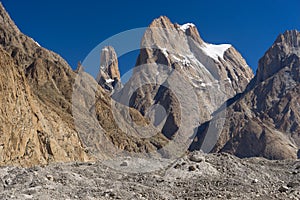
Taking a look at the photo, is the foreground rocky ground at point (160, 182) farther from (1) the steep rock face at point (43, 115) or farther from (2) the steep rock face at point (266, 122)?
(2) the steep rock face at point (266, 122)

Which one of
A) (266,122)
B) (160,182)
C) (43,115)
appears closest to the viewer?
(160,182)

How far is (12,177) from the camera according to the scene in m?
18.3

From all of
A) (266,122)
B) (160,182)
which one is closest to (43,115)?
(160,182)

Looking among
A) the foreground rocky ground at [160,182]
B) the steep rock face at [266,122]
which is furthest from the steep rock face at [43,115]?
the steep rock face at [266,122]

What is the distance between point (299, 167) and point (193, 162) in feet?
25.3

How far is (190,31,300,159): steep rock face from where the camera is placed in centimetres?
14788

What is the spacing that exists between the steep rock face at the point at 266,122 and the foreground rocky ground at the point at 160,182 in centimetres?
12117

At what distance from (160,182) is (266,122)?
15446cm

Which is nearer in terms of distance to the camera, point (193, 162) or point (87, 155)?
point (193, 162)

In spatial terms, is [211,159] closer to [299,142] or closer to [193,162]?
[193,162]

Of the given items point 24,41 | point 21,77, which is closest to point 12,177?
point 21,77

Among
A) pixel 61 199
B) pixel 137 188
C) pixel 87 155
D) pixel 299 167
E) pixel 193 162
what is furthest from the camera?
pixel 87 155

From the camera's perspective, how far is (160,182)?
19266 millimetres

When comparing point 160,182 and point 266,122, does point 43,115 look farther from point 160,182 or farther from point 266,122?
point 266,122
